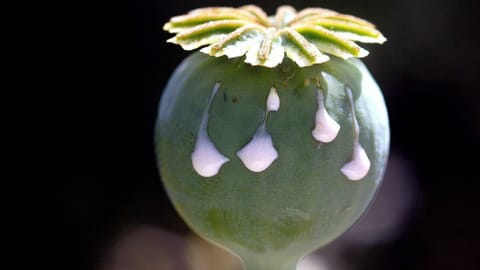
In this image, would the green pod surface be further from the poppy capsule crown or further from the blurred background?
the blurred background

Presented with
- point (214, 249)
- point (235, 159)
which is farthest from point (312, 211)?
point (214, 249)

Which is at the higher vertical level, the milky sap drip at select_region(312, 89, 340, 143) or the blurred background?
the milky sap drip at select_region(312, 89, 340, 143)

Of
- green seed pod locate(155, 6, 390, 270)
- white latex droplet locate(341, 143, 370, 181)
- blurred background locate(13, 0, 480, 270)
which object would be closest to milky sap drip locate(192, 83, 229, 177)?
green seed pod locate(155, 6, 390, 270)

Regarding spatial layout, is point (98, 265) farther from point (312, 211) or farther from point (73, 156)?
point (312, 211)

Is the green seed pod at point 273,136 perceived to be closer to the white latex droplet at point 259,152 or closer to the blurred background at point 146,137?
the white latex droplet at point 259,152

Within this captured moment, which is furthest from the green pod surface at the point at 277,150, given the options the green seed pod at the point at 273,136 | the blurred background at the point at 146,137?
the blurred background at the point at 146,137

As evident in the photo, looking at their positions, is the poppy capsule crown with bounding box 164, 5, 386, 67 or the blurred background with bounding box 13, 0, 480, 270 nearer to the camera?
the poppy capsule crown with bounding box 164, 5, 386, 67
